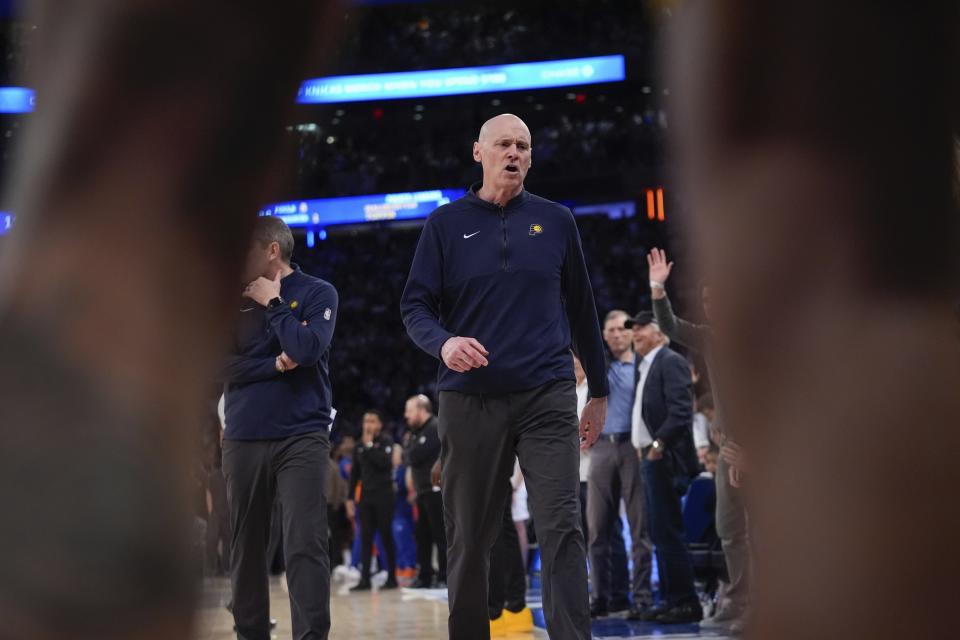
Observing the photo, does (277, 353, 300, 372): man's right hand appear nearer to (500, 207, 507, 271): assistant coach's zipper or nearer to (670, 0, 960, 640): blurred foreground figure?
(500, 207, 507, 271): assistant coach's zipper

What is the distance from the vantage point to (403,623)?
7961 mm

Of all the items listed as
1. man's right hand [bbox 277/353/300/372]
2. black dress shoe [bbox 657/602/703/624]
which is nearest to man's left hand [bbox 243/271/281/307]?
man's right hand [bbox 277/353/300/372]

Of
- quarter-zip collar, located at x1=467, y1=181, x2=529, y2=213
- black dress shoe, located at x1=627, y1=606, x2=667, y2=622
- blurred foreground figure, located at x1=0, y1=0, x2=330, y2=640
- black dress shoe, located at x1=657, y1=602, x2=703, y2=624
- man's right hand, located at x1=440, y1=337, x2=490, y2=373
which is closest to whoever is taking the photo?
blurred foreground figure, located at x1=0, y1=0, x2=330, y2=640

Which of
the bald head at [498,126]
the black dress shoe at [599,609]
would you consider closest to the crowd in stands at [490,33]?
the black dress shoe at [599,609]

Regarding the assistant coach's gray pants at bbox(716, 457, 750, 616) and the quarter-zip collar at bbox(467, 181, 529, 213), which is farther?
the assistant coach's gray pants at bbox(716, 457, 750, 616)

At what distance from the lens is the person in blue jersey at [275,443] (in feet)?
15.2

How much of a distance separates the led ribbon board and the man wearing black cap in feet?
79.9

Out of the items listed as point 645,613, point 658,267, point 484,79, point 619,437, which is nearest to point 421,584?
point 619,437

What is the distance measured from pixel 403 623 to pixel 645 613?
172cm

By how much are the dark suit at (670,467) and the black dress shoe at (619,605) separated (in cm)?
36

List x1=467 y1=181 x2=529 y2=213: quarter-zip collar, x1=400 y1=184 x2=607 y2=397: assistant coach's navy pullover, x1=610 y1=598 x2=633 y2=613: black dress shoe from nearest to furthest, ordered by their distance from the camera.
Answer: x1=400 y1=184 x2=607 y2=397: assistant coach's navy pullover, x1=467 y1=181 x2=529 y2=213: quarter-zip collar, x1=610 y1=598 x2=633 y2=613: black dress shoe

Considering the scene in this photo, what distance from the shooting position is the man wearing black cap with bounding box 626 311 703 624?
7.53 m

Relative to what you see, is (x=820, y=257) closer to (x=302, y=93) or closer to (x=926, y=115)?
(x=926, y=115)

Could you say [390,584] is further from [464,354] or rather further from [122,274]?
[122,274]
